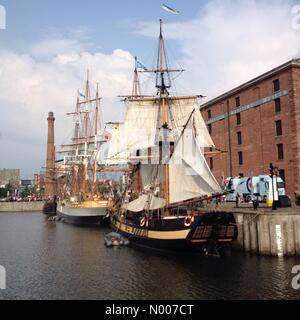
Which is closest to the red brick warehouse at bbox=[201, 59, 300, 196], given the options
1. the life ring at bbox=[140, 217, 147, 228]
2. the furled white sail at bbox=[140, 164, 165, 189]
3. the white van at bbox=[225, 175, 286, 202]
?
the white van at bbox=[225, 175, 286, 202]

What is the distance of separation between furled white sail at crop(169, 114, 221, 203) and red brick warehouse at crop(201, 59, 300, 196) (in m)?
20.1

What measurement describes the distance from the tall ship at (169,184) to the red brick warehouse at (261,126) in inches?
423

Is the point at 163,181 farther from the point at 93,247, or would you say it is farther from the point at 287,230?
the point at 287,230

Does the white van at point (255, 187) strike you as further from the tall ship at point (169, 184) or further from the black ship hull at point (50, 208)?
the black ship hull at point (50, 208)

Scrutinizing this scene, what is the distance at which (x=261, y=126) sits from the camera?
50.9 metres

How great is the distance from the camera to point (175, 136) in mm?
42812

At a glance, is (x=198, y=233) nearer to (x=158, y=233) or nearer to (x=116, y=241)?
(x=158, y=233)

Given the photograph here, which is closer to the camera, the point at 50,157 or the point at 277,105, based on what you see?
the point at 277,105

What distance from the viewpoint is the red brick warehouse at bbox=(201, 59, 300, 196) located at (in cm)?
4519

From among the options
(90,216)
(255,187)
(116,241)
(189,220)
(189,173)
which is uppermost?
(189,173)

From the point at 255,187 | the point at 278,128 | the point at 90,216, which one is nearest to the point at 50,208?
the point at 90,216

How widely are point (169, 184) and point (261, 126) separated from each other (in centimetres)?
2475

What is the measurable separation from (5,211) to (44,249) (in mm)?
76276

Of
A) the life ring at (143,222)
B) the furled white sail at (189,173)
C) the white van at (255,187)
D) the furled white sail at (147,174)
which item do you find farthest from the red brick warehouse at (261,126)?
the life ring at (143,222)
